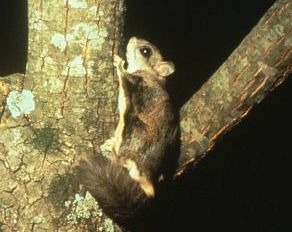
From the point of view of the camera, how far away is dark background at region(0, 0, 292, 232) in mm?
4168

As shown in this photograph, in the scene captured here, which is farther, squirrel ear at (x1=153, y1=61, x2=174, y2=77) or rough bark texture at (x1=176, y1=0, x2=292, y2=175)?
squirrel ear at (x1=153, y1=61, x2=174, y2=77)

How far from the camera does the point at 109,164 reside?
225cm

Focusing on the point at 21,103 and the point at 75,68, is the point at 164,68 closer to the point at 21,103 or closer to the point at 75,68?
the point at 75,68

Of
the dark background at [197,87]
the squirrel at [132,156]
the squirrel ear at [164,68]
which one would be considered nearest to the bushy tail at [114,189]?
the squirrel at [132,156]

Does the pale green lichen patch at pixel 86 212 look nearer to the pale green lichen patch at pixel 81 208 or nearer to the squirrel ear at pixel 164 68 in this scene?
the pale green lichen patch at pixel 81 208

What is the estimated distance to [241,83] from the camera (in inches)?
88.1

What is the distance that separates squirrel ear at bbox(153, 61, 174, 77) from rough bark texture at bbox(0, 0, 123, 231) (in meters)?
0.92

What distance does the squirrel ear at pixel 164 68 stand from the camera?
3104 millimetres

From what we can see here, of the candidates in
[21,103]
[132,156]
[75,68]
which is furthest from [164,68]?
[21,103]

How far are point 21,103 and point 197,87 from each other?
2298 mm

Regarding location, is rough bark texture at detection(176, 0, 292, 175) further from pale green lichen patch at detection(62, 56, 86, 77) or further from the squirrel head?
the squirrel head

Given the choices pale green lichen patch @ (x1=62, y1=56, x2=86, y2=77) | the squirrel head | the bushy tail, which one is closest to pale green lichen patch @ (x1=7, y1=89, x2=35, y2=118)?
pale green lichen patch @ (x1=62, y1=56, x2=86, y2=77)

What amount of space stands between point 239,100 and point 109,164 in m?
0.59

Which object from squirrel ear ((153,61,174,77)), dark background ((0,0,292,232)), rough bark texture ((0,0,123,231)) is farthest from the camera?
dark background ((0,0,292,232))
